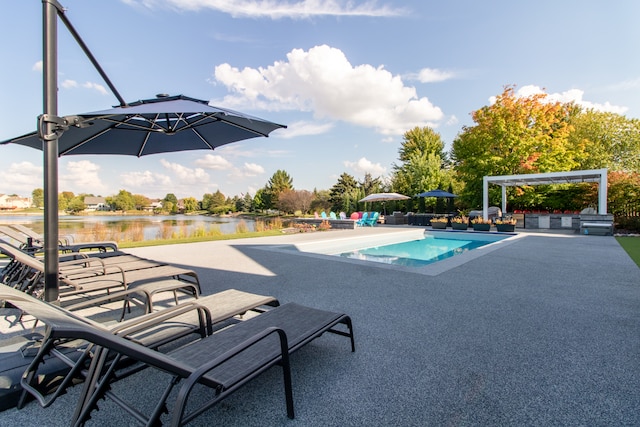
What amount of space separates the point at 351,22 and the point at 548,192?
A: 14.8 meters

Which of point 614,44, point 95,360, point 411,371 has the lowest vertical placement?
point 411,371

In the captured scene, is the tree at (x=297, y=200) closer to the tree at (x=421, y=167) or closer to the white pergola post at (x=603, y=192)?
the tree at (x=421, y=167)

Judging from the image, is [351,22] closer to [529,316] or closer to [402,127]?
[529,316]

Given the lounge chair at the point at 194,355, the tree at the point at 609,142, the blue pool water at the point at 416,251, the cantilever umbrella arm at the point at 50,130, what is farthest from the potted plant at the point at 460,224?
the cantilever umbrella arm at the point at 50,130

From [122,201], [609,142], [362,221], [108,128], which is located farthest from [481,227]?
[122,201]

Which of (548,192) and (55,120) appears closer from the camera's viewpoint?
(55,120)

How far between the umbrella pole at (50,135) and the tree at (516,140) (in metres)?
20.1

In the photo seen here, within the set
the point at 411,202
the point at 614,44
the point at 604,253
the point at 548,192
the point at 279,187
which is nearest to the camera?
the point at 604,253

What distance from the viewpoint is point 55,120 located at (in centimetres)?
227

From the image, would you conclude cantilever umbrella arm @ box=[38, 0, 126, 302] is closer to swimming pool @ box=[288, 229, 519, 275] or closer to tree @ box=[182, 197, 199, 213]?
swimming pool @ box=[288, 229, 519, 275]

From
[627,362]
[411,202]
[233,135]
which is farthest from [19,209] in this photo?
[411,202]

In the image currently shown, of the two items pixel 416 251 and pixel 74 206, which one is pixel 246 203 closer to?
pixel 74 206

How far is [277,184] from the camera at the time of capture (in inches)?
2144

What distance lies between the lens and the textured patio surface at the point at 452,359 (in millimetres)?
1816
